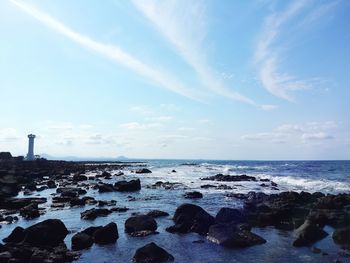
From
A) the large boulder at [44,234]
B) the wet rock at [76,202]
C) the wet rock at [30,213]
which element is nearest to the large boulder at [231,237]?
the large boulder at [44,234]

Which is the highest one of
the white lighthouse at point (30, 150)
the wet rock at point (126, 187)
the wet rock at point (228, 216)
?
the white lighthouse at point (30, 150)

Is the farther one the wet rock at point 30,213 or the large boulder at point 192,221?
the wet rock at point 30,213

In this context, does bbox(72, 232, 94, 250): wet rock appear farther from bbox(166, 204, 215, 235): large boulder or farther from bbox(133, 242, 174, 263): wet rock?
bbox(166, 204, 215, 235): large boulder

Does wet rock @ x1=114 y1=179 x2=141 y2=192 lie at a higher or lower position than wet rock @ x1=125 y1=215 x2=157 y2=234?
higher

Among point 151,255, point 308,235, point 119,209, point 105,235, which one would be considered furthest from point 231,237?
point 119,209

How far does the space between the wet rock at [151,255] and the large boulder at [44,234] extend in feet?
18.0

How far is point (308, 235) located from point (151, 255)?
9.25 meters

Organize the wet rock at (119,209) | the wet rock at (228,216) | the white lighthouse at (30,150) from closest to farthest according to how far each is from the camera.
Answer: the wet rock at (228,216)
the wet rock at (119,209)
the white lighthouse at (30,150)

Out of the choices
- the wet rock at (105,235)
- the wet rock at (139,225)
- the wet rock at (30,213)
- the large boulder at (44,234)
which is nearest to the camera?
the large boulder at (44,234)

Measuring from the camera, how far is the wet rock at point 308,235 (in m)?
20.0

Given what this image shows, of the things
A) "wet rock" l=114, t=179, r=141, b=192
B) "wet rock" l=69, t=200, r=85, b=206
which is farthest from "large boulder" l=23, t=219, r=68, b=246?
"wet rock" l=114, t=179, r=141, b=192

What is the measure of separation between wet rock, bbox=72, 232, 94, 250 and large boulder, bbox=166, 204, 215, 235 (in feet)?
18.5

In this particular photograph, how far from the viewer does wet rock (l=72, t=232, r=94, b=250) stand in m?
19.8

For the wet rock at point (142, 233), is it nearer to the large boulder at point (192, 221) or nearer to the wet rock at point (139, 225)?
the wet rock at point (139, 225)
